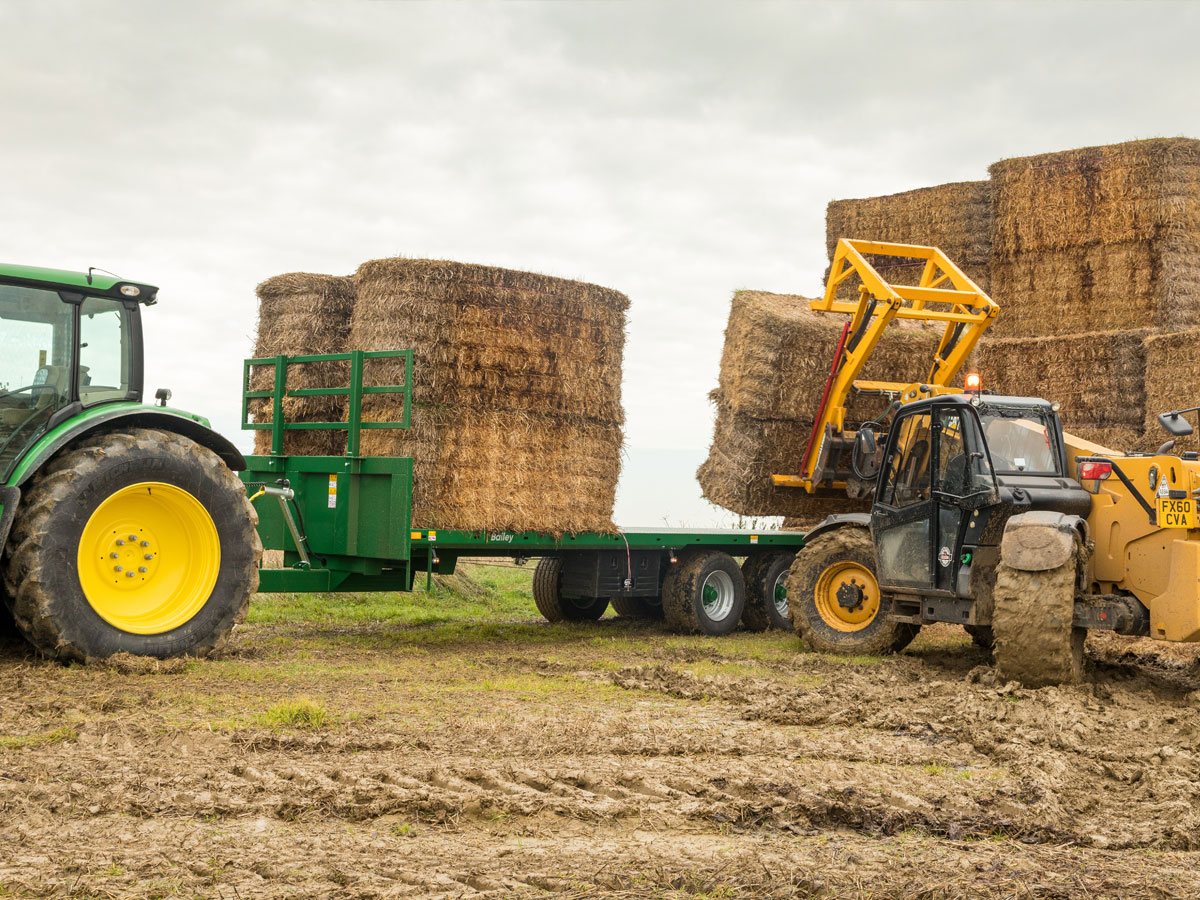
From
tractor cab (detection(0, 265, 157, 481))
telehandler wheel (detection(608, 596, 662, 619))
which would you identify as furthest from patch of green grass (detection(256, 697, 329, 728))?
telehandler wheel (detection(608, 596, 662, 619))

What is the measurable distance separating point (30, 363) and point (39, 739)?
2.93 meters

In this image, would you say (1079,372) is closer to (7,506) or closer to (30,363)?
(30,363)

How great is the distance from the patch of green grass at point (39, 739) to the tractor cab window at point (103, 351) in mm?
2781

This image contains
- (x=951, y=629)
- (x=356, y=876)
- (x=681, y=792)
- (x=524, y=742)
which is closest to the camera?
A: (x=356, y=876)

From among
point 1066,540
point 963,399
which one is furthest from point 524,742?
point 963,399

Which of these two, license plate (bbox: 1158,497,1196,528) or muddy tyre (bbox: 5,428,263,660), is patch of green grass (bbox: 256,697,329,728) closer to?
muddy tyre (bbox: 5,428,263,660)

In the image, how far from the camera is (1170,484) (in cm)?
796

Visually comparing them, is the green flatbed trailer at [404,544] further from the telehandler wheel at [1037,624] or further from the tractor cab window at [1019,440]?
the telehandler wheel at [1037,624]

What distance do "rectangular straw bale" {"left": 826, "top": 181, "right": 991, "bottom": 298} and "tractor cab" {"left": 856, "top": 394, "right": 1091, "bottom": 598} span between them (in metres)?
5.89

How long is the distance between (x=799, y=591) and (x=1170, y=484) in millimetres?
3372

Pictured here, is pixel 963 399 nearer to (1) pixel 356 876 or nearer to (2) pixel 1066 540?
(2) pixel 1066 540

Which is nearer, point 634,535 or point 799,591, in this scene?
point 799,591

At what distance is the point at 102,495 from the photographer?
23.6 ft

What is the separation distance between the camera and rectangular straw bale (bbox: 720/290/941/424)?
12.3 meters
